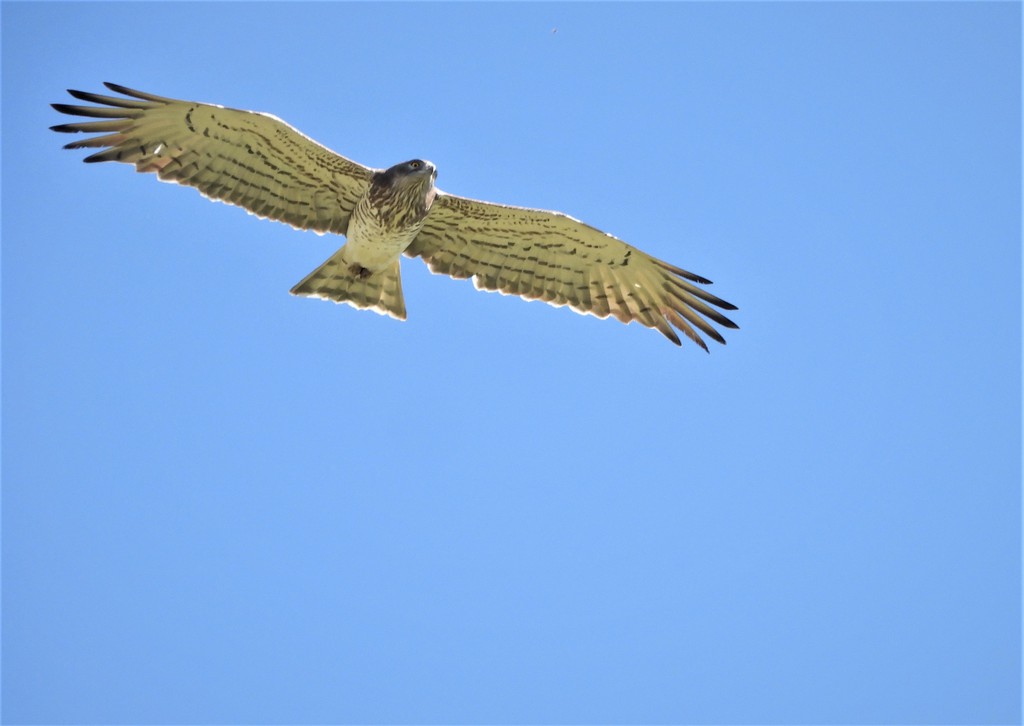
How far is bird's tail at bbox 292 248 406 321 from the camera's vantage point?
1288cm

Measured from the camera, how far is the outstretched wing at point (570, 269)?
13.2m

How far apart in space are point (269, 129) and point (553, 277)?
329 centimetres

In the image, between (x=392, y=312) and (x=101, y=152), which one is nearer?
(x=101, y=152)

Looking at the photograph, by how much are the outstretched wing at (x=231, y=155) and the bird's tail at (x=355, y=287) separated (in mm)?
447

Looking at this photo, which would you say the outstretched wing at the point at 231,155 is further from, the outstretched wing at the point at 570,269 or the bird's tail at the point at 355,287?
the outstretched wing at the point at 570,269

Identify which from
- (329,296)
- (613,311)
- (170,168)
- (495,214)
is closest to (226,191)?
(170,168)

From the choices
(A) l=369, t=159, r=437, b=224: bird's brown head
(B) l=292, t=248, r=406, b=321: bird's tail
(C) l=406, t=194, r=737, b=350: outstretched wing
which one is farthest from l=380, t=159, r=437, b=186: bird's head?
(B) l=292, t=248, r=406, b=321: bird's tail

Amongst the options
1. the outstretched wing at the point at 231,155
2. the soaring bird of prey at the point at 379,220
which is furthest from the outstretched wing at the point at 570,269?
the outstretched wing at the point at 231,155

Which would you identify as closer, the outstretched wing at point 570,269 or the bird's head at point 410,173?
the bird's head at point 410,173

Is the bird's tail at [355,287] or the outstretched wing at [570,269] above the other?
the outstretched wing at [570,269]

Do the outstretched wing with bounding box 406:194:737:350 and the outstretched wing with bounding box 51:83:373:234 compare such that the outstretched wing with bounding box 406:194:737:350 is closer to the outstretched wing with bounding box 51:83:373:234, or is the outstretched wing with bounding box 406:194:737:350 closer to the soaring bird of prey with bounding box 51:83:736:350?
the soaring bird of prey with bounding box 51:83:736:350

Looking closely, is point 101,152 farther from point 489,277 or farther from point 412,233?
point 489,277

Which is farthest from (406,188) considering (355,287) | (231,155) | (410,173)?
(231,155)

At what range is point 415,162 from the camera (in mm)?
12352
